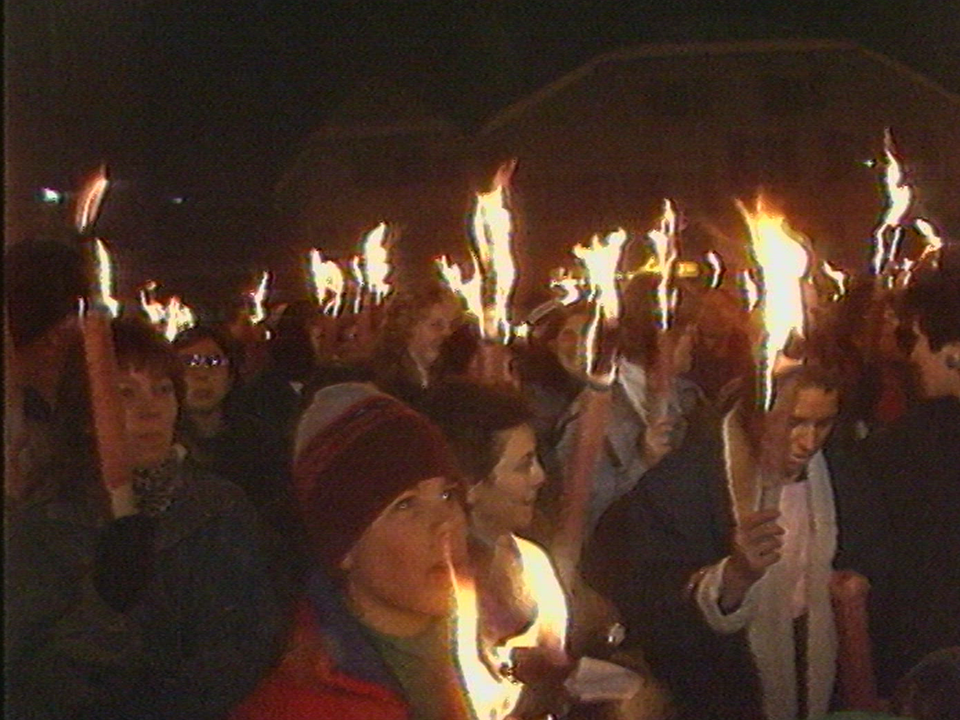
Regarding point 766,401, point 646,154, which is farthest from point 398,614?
point 646,154

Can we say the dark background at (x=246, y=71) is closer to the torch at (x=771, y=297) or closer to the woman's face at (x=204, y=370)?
the woman's face at (x=204, y=370)

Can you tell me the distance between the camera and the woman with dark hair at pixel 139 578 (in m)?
2.61

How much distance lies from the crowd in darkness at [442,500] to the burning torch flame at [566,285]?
0.02 meters

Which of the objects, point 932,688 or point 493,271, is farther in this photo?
point 932,688

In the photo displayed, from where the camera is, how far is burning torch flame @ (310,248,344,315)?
104 inches

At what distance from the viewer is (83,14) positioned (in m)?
2.66

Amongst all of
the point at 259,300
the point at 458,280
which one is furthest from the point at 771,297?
the point at 259,300

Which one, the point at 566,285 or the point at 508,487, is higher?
the point at 566,285

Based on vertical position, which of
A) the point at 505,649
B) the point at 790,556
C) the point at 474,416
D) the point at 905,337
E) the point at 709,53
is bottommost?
the point at 505,649

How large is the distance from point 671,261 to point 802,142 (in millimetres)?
318

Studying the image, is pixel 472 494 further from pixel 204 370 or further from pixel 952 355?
pixel 952 355

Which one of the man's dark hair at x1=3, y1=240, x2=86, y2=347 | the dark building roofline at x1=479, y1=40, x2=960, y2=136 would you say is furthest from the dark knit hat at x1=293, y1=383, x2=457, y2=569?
the dark building roofline at x1=479, y1=40, x2=960, y2=136

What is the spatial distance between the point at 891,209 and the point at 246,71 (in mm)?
1178

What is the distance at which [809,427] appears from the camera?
2686 millimetres
